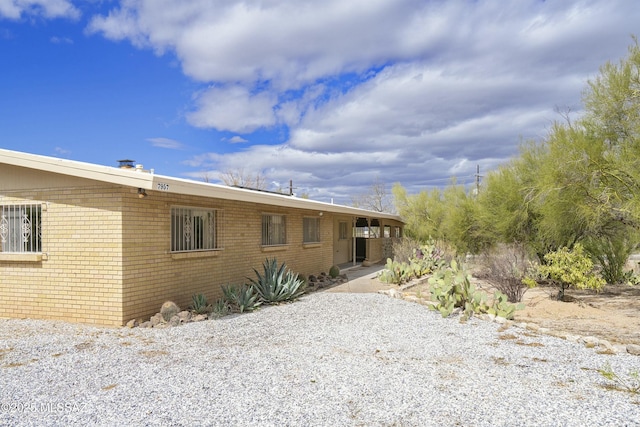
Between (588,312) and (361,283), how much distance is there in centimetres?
659

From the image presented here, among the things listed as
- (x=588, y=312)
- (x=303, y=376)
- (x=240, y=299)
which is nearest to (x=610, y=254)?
(x=588, y=312)

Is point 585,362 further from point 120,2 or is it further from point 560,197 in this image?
point 120,2

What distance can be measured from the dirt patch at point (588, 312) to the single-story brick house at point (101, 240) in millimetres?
5569

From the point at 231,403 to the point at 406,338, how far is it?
3.57 meters

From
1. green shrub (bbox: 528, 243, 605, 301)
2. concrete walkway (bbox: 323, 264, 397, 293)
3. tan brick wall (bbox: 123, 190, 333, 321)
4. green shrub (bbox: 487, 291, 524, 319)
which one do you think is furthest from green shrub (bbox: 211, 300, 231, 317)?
green shrub (bbox: 528, 243, 605, 301)

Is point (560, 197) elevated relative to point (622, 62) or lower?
lower

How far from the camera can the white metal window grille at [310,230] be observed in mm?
15727

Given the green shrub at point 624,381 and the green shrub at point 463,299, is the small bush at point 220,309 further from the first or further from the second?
the green shrub at point 624,381

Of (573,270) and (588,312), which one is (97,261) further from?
(573,270)

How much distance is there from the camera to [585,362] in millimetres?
5953

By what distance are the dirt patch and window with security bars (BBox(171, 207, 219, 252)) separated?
5197mm

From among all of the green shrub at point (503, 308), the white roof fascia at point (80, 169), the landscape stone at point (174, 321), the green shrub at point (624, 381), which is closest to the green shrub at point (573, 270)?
the green shrub at point (503, 308)

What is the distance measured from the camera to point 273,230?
13.3m

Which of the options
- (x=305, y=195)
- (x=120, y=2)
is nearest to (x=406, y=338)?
(x=120, y=2)
